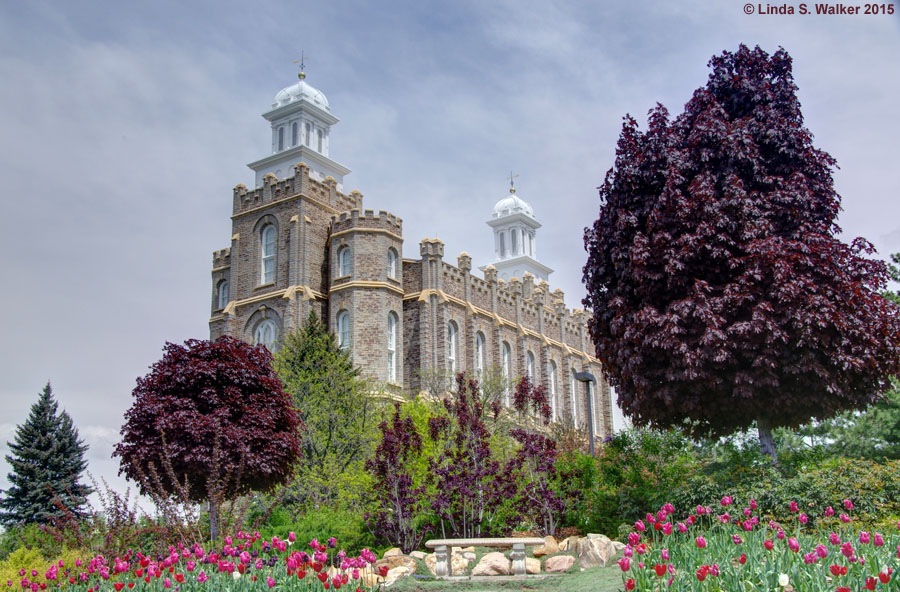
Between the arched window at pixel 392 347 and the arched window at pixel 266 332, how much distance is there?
4.83 m

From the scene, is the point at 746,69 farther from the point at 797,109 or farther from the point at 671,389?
the point at 671,389

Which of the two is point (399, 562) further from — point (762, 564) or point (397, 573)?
point (762, 564)

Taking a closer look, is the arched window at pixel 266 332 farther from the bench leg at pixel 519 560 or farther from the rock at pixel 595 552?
the rock at pixel 595 552

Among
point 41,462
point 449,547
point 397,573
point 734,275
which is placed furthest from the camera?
point 41,462

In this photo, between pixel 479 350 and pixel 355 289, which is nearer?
pixel 355 289

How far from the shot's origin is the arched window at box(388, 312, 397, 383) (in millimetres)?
34966

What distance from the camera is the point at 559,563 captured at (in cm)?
1216

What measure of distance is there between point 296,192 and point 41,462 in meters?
15.4

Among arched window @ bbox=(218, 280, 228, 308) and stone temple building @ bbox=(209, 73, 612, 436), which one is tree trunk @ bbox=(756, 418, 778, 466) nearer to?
stone temple building @ bbox=(209, 73, 612, 436)

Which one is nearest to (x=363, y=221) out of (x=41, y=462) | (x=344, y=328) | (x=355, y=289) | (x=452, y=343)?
(x=355, y=289)

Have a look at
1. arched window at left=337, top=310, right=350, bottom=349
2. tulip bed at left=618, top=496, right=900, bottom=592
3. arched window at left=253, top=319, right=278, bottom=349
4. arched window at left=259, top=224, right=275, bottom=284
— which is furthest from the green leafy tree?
tulip bed at left=618, top=496, right=900, bottom=592

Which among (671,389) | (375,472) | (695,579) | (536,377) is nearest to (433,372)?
(536,377)

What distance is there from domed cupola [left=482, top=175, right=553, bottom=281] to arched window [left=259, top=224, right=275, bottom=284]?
34.3 metres

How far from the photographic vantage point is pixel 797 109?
17016mm
